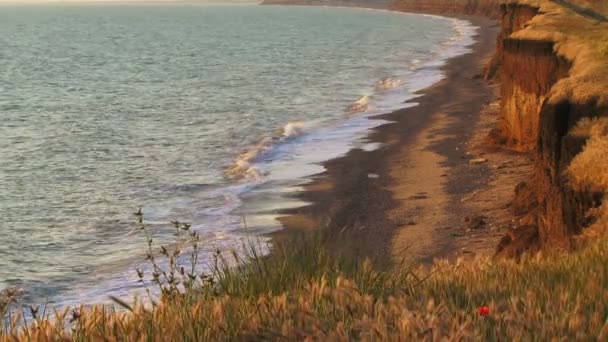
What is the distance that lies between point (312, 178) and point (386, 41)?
70.4 meters

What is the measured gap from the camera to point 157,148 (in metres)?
28.0

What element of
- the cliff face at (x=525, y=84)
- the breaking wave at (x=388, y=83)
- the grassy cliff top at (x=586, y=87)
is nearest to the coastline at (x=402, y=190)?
the cliff face at (x=525, y=84)

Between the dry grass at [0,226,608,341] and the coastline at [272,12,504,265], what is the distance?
1249 millimetres

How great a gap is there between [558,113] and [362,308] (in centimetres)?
922

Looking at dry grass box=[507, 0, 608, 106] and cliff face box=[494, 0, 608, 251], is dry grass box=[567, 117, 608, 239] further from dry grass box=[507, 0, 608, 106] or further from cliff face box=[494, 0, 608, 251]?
dry grass box=[507, 0, 608, 106]

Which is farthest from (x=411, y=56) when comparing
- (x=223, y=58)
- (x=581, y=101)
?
(x=581, y=101)

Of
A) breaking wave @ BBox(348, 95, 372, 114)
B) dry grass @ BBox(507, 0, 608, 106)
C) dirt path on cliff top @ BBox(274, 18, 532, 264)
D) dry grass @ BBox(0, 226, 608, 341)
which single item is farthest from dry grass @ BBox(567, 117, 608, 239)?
breaking wave @ BBox(348, 95, 372, 114)

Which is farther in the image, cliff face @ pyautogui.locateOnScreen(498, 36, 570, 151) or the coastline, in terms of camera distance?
cliff face @ pyautogui.locateOnScreen(498, 36, 570, 151)

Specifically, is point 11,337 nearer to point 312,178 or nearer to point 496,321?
point 496,321

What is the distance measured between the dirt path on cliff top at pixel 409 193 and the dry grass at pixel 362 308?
1216 millimetres

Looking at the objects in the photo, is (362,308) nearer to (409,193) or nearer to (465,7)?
(409,193)

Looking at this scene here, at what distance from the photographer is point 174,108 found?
3991 centimetres

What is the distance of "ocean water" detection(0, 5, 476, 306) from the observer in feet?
51.9

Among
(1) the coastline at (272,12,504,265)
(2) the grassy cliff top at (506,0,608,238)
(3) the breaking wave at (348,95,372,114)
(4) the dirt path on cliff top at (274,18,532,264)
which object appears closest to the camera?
(2) the grassy cliff top at (506,0,608,238)
